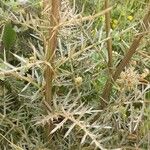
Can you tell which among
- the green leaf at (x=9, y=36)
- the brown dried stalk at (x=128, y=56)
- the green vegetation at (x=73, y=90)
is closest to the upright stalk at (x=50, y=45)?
the green vegetation at (x=73, y=90)

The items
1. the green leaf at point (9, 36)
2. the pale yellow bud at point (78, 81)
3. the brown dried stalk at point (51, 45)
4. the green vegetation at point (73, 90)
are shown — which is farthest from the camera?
the green leaf at point (9, 36)

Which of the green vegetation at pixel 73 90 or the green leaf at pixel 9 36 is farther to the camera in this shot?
the green leaf at pixel 9 36

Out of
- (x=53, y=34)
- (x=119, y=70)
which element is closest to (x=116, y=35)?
(x=119, y=70)

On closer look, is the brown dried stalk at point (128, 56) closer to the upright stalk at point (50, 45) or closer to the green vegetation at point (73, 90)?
the green vegetation at point (73, 90)

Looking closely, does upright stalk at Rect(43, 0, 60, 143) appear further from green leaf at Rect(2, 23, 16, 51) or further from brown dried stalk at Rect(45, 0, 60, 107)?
green leaf at Rect(2, 23, 16, 51)

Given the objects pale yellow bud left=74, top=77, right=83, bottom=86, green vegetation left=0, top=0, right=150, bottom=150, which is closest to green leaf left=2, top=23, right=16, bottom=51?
green vegetation left=0, top=0, right=150, bottom=150

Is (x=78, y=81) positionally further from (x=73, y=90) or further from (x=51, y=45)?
(x=51, y=45)

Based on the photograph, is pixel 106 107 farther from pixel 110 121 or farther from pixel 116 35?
pixel 116 35

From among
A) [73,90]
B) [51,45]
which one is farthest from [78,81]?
[51,45]
